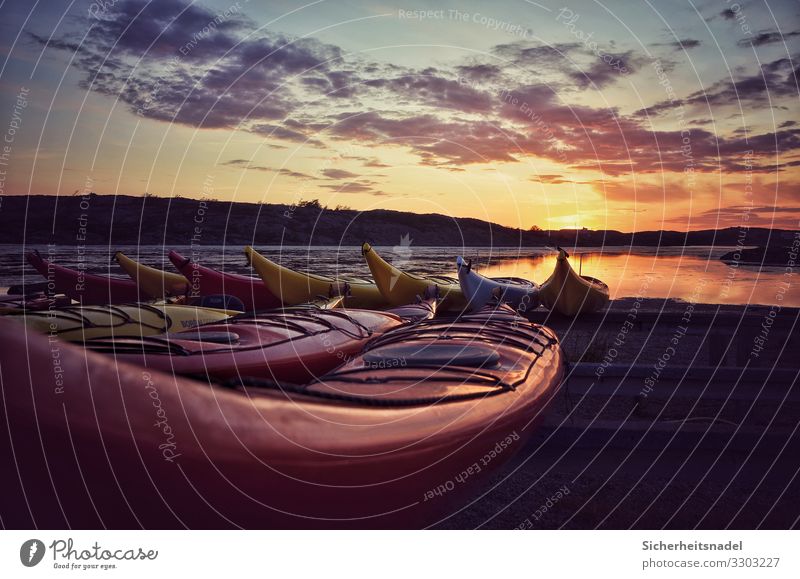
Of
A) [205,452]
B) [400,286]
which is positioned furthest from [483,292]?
[205,452]

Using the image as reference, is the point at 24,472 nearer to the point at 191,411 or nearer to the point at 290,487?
the point at 191,411

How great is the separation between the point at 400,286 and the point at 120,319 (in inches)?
111

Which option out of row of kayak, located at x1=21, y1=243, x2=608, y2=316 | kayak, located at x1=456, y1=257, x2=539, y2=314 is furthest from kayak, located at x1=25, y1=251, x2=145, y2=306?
kayak, located at x1=456, y1=257, x2=539, y2=314

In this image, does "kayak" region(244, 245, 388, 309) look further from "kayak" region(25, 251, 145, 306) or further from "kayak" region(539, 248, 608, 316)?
"kayak" region(539, 248, 608, 316)

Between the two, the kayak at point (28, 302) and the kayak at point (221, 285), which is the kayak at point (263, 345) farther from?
the kayak at point (221, 285)

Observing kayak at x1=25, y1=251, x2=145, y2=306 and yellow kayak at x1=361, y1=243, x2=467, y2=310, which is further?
yellow kayak at x1=361, y1=243, x2=467, y2=310

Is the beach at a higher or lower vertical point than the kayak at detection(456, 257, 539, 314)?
lower

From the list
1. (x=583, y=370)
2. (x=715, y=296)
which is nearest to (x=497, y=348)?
(x=583, y=370)

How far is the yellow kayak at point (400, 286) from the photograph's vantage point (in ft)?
16.1

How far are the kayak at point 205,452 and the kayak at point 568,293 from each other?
13.6ft

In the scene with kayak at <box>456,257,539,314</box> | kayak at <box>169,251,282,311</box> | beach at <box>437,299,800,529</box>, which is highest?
kayak at <box>169,251,282,311</box>

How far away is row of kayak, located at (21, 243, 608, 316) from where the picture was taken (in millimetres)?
4586

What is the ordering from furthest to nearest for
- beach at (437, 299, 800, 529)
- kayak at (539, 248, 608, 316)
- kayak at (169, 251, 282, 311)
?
→ kayak at (539, 248, 608, 316), kayak at (169, 251, 282, 311), beach at (437, 299, 800, 529)

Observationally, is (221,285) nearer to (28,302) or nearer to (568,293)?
(28,302)
